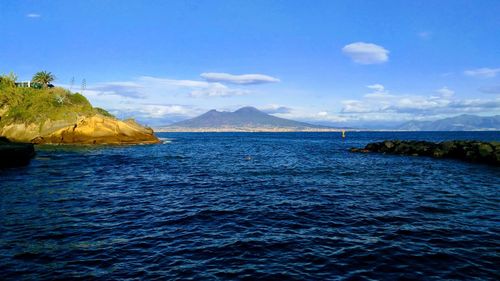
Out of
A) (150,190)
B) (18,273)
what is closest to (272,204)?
(150,190)

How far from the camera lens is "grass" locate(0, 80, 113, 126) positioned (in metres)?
76.7

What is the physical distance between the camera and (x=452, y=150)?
56094 mm

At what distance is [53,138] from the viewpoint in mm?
75812

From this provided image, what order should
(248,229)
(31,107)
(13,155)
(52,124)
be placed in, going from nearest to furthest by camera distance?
(248,229)
(13,155)
(52,124)
(31,107)

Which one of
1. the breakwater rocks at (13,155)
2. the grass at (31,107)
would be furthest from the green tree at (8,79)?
the breakwater rocks at (13,155)

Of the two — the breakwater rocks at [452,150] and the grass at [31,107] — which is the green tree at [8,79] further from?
the breakwater rocks at [452,150]

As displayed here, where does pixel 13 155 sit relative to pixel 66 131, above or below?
below

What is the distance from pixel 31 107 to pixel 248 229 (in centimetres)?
8161

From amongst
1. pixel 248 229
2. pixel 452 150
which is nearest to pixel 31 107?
pixel 248 229

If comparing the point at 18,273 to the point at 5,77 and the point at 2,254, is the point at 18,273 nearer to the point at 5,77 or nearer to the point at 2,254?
the point at 2,254

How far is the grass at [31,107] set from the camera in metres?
76.7

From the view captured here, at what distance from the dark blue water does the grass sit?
2091 inches

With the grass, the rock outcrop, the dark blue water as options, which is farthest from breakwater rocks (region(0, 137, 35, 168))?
the grass

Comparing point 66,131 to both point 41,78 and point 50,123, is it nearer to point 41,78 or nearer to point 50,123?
point 50,123
